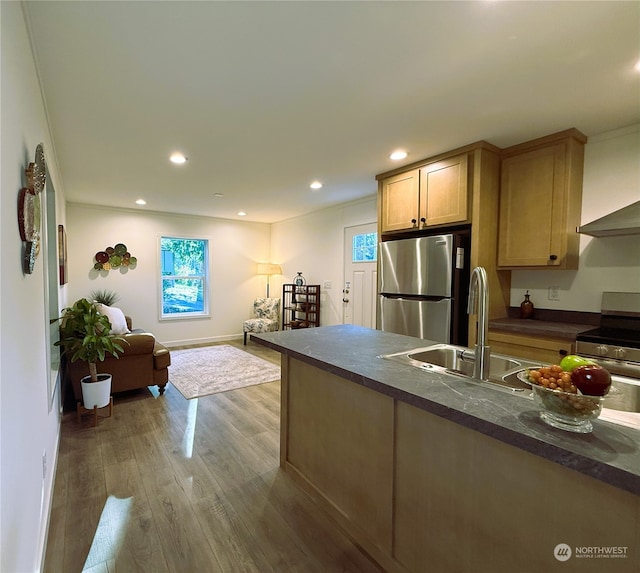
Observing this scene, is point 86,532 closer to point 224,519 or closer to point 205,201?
point 224,519

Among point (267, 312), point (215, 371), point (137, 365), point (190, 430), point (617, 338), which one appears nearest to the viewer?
point (617, 338)

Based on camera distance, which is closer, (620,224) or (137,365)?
(620,224)

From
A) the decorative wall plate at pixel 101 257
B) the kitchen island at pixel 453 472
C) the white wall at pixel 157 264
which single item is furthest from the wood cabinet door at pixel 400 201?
the decorative wall plate at pixel 101 257

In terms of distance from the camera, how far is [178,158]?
302 centimetres

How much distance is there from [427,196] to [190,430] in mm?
2893

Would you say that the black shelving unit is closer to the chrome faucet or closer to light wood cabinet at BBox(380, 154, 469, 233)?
light wood cabinet at BBox(380, 154, 469, 233)

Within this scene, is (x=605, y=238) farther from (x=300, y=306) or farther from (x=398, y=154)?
(x=300, y=306)

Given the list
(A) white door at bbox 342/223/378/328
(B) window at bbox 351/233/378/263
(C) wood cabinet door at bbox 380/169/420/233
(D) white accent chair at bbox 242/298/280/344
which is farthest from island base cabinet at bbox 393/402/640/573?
(D) white accent chair at bbox 242/298/280/344

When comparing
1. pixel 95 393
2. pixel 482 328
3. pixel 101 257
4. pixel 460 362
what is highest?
pixel 101 257

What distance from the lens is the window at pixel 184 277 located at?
5.75 metres

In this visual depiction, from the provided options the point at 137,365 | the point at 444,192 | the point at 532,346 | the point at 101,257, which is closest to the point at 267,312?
the point at 101,257

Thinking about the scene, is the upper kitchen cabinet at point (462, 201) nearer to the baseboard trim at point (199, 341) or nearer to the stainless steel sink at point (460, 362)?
the stainless steel sink at point (460, 362)

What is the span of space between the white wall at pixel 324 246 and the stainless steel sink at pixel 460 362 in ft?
9.64

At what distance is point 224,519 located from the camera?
1726 millimetres
